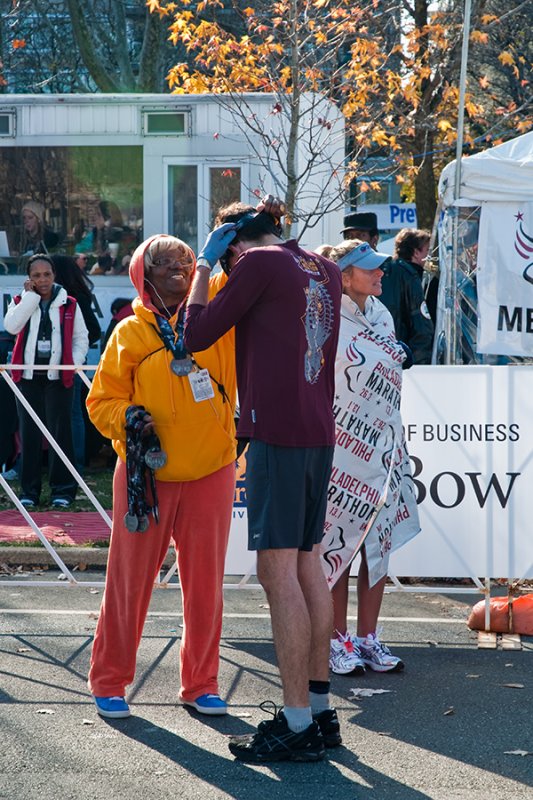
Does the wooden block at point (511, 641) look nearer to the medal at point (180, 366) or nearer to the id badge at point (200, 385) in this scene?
the id badge at point (200, 385)

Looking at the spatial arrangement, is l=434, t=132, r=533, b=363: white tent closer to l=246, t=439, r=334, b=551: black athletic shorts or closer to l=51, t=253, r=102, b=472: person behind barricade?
l=51, t=253, r=102, b=472: person behind barricade

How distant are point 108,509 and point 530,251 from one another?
388 cm

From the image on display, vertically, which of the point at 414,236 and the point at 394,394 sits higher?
the point at 414,236

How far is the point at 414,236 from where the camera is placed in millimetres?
9320

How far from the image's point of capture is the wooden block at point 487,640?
20.1ft

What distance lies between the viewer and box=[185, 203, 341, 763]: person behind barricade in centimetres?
444

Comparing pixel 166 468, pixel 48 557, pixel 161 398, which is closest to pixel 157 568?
pixel 166 468

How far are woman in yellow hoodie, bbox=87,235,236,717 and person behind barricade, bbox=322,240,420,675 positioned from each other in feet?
2.55

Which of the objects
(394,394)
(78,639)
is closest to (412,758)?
(394,394)

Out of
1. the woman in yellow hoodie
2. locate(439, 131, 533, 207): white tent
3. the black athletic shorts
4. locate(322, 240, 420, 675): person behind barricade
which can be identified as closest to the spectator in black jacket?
locate(439, 131, 533, 207): white tent

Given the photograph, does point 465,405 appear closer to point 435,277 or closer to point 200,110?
point 435,277

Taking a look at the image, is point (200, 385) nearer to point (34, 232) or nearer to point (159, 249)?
point (159, 249)

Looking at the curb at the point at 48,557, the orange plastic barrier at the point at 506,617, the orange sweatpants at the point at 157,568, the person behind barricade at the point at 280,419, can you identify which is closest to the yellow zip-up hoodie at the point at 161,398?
the orange sweatpants at the point at 157,568

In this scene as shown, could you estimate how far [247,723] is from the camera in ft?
16.3
